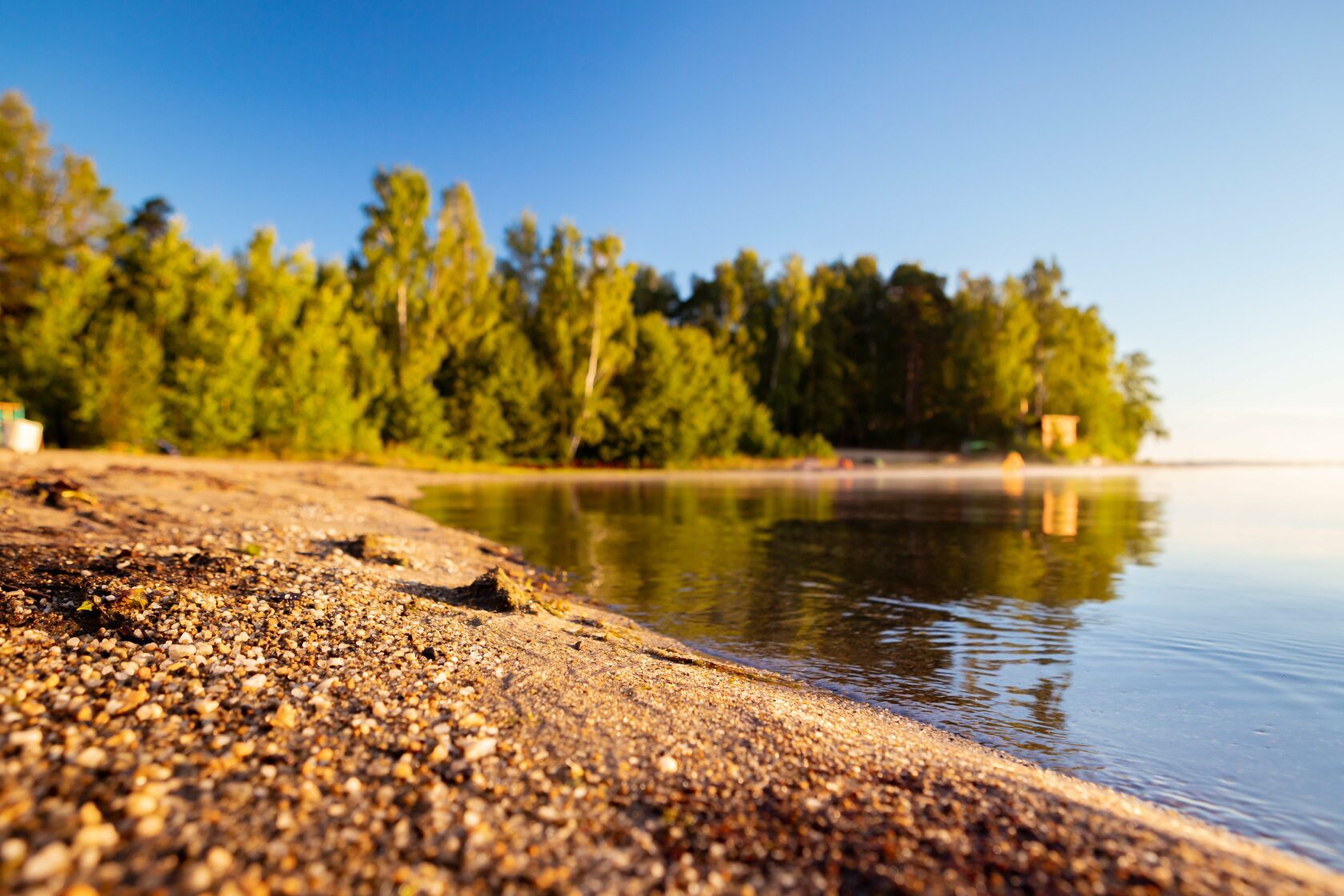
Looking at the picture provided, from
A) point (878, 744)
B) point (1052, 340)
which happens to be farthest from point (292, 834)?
point (1052, 340)

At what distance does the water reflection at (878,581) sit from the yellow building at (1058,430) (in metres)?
45.4

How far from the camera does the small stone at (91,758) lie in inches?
126

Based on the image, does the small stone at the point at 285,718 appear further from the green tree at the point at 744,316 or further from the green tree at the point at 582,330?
the green tree at the point at 744,316

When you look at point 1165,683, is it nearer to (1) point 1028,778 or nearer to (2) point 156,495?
(1) point 1028,778

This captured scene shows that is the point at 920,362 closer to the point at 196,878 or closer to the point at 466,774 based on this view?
the point at 466,774

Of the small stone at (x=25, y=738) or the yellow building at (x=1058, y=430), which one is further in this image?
the yellow building at (x=1058, y=430)

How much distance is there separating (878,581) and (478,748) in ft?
30.9

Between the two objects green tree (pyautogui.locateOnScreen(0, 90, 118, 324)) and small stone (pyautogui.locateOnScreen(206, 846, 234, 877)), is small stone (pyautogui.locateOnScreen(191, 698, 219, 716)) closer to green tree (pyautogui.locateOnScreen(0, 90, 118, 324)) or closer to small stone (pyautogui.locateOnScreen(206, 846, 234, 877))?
small stone (pyautogui.locateOnScreen(206, 846, 234, 877))

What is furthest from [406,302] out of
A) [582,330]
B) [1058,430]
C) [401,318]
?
[1058,430]

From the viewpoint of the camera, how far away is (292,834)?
2.95 meters

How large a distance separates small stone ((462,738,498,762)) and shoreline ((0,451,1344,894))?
0.05 feet

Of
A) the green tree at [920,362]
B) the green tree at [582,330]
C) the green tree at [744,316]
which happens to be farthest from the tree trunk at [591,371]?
the green tree at [920,362]

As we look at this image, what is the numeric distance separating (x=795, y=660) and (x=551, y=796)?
4377 millimetres

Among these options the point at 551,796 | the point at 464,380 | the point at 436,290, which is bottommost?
the point at 551,796
